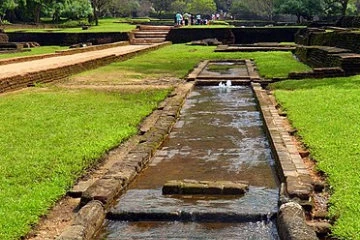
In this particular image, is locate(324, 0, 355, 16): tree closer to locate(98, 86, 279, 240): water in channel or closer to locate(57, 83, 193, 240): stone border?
locate(98, 86, 279, 240): water in channel

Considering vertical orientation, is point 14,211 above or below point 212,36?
above

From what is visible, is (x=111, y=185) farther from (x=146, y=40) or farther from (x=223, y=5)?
(x=223, y=5)

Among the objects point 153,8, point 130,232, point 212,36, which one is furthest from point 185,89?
point 153,8

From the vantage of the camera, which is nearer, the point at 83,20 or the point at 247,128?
the point at 247,128

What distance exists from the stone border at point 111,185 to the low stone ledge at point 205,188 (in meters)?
0.48

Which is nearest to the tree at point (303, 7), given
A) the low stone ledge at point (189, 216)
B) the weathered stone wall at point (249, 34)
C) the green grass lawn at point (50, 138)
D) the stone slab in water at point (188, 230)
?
the weathered stone wall at point (249, 34)

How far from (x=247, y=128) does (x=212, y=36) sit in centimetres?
2537

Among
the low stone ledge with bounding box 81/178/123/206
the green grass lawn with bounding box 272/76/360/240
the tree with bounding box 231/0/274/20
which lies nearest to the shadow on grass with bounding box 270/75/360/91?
the green grass lawn with bounding box 272/76/360/240

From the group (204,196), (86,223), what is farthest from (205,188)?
(86,223)

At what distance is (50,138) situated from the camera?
643 cm

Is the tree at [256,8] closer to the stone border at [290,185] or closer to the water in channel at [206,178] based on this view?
the water in channel at [206,178]

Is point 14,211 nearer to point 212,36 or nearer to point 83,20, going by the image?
point 212,36

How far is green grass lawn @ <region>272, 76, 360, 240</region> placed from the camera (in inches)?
159

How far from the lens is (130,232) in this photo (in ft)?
13.2
